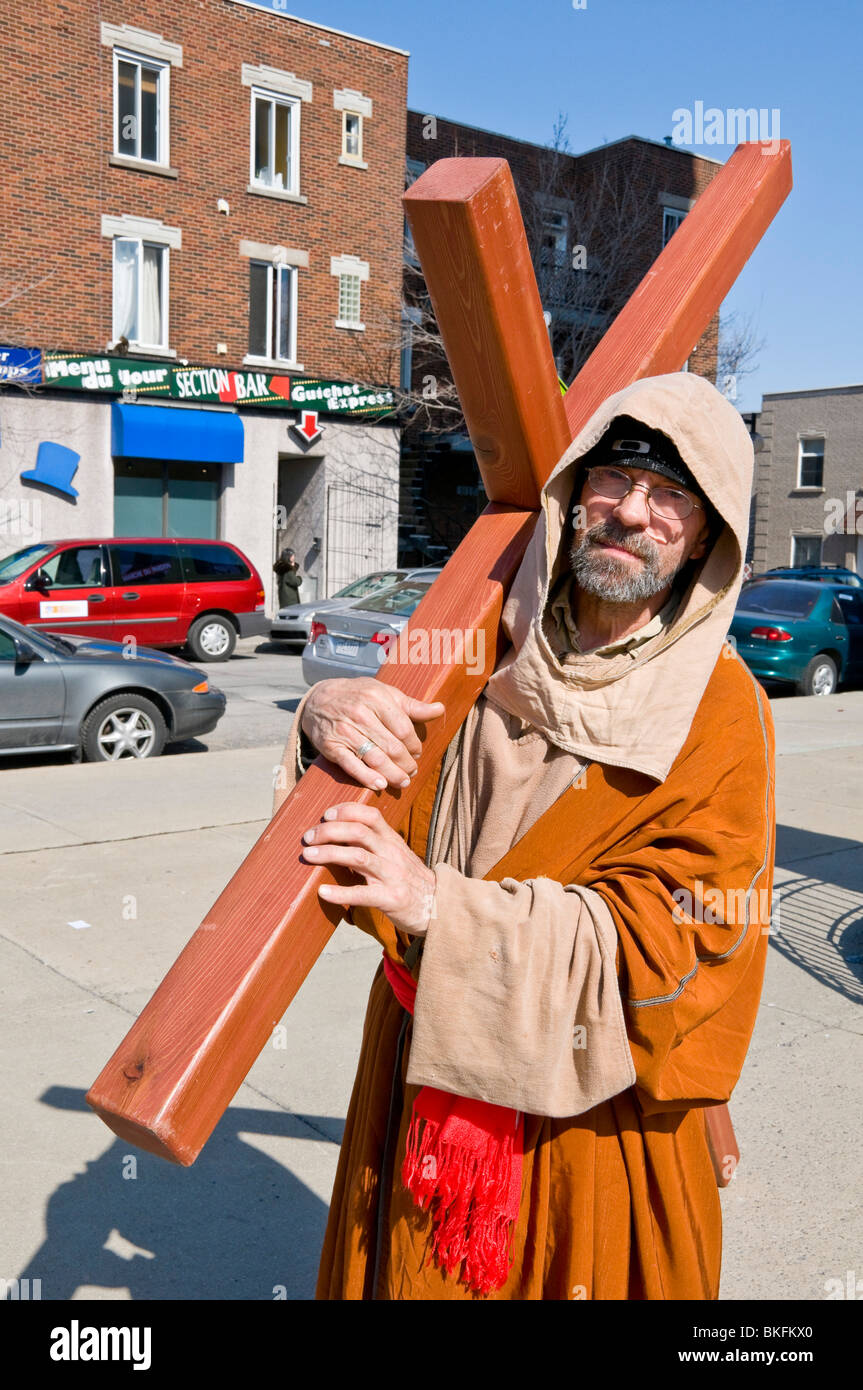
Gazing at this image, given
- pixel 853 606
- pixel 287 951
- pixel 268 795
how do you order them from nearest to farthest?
pixel 287 951 < pixel 268 795 < pixel 853 606

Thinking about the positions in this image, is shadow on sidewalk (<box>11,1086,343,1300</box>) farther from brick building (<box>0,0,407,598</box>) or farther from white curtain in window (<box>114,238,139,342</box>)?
white curtain in window (<box>114,238,139,342</box>)

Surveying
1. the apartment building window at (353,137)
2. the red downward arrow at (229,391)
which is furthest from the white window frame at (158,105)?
the apartment building window at (353,137)

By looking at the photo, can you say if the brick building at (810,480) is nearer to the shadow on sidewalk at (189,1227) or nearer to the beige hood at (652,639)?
the shadow on sidewalk at (189,1227)

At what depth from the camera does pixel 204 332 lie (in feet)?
75.5

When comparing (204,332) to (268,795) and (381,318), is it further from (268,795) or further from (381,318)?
(268,795)

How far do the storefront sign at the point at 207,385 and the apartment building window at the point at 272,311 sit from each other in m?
0.57

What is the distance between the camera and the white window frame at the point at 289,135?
23.3m

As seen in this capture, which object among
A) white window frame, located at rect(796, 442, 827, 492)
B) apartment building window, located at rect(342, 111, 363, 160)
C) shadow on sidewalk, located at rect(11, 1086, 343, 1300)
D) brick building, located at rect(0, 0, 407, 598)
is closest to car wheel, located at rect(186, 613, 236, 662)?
brick building, located at rect(0, 0, 407, 598)

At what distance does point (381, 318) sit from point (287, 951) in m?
25.6

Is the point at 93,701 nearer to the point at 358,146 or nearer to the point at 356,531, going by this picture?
the point at 356,531

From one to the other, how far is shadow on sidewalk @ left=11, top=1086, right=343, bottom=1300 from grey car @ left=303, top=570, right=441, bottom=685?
811 cm

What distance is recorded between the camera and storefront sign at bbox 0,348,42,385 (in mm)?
20484

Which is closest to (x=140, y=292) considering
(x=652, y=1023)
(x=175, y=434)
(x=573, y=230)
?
(x=175, y=434)
